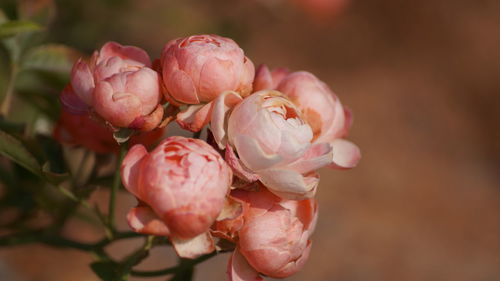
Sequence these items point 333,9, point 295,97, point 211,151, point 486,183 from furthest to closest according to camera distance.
Result: 1. point 486,183
2. point 333,9
3. point 295,97
4. point 211,151

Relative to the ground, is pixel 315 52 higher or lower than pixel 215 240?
lower

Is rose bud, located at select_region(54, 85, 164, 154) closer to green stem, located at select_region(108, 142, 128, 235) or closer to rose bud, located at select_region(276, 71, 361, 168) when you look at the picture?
green stem, located at select_region(108, 142, 128, 235)

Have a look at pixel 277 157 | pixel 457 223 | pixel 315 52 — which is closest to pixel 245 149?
pixel 277 157

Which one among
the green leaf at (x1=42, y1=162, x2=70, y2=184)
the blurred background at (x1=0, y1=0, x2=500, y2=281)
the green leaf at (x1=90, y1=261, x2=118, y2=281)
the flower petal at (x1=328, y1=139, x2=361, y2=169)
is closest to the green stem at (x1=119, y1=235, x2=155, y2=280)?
the green leaf at (x1=90, y1=261, x2=118, y2=281)

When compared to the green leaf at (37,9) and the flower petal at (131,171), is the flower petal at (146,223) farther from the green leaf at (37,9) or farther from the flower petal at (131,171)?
the green leaf at (37,9)

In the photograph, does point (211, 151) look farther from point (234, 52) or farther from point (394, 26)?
point (394, 26)

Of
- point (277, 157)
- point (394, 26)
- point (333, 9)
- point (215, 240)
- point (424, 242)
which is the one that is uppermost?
point (277, 157)
